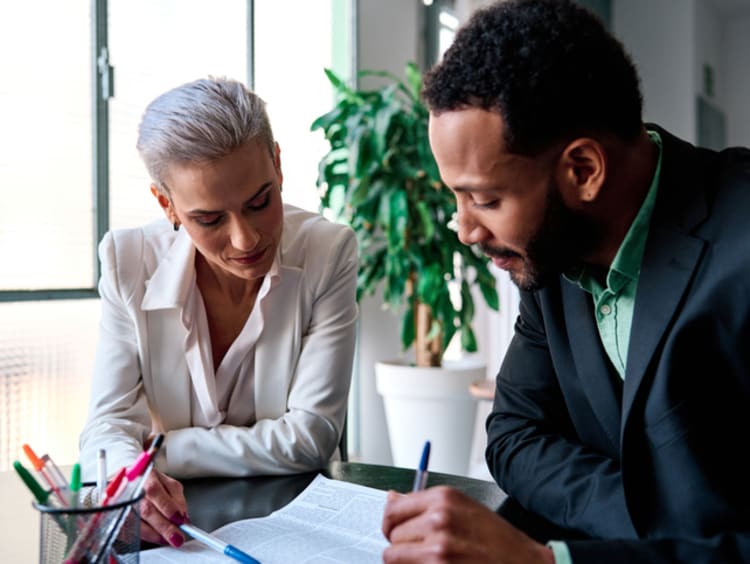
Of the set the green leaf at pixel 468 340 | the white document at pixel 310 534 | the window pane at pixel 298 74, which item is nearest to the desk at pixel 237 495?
the white document at pixel 310 534

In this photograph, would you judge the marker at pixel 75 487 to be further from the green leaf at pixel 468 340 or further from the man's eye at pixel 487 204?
the green leaf at pixel 468 340

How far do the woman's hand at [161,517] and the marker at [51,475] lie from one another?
6.3 inches

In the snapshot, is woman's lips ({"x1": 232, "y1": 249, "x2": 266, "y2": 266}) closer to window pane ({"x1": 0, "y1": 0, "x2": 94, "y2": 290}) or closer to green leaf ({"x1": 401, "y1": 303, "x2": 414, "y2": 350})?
window pane ({"x1": 0, "y1": 0, "x2": 94, "y2": 290})

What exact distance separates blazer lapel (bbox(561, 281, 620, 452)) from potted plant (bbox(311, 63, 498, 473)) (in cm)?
214

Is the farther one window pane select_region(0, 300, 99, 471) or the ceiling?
the ceiling

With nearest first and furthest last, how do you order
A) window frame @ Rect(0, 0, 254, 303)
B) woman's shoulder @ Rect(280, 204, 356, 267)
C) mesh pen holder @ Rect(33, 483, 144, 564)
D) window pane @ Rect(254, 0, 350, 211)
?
mesh pen holder @ Rect(33, 483, 144, 564) → woman's shoulder @ Rect(280, 204, 356, 267) → window frame @ Rect(0, 0, 254, 303) → window pane @ Rect(254, 0, 350, 211)

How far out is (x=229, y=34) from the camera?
3215mm

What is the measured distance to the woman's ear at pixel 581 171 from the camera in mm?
1023

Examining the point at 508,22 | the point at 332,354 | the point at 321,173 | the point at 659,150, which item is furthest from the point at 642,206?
the point at 321,173

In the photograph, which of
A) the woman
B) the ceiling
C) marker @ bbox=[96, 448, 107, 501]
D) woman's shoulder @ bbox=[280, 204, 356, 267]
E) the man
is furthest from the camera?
the ceiling

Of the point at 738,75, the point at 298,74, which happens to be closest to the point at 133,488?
Answer: the point at 298,74

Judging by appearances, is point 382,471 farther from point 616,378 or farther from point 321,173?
point 321,173

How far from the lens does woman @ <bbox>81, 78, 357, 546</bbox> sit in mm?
1402

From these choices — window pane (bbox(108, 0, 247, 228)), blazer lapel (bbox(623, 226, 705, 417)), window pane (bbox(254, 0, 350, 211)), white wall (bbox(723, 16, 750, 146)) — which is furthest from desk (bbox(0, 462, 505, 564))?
white wall (bbox(723, 16, 750, 146))
